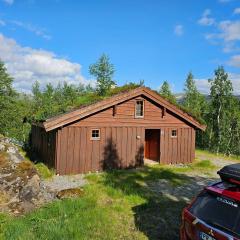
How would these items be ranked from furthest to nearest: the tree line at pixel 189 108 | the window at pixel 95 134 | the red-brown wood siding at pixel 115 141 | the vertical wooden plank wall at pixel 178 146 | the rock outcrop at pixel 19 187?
1. the tree line at pixel 189 108
2. the vertical wooden plank wall at pixel 178 146
3. the window at pixel 95 134
4. the red-brown wood siding at pixel 115 141
5. the rock outcrop at pixel 19 187

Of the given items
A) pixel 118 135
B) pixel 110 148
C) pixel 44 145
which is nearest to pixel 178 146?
pixel 118 135

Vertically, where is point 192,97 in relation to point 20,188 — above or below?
above

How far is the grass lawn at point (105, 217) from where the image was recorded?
30.7 ft

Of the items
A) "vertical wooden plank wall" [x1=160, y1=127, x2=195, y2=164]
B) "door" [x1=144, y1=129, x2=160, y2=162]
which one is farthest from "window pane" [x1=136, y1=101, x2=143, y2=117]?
"door" [x1=144, y1=129, x2=160, y2=162]

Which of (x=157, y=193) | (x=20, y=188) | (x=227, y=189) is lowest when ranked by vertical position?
(x=157, y=193)

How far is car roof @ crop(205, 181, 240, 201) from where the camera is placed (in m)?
6.14

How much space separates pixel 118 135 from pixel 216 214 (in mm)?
15288

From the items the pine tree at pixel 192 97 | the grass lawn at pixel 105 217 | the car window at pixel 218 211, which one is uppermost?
the pine tree at pixel 192 97

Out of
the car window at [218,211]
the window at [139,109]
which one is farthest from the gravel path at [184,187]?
the car window at [218,211]

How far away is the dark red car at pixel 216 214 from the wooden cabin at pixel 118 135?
13.0 meters

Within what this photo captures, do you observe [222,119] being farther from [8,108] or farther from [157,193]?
[157,193]

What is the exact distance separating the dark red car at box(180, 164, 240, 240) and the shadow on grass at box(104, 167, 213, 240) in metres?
3.02

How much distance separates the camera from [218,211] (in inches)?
243

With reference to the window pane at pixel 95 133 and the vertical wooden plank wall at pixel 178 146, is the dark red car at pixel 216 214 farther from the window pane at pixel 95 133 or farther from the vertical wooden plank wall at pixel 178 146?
the vertical wooden plank wall at pixel 178 146
